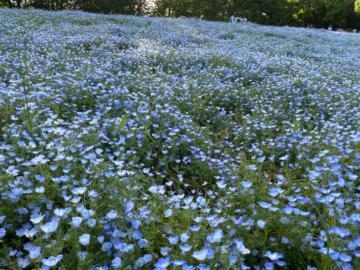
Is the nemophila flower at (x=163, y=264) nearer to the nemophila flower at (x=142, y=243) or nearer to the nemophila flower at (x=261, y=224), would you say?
the nemophila flower at (x=142, y=243)

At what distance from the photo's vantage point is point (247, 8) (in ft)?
71.8

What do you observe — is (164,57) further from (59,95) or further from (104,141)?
(104,141)

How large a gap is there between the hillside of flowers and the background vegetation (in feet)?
35.9

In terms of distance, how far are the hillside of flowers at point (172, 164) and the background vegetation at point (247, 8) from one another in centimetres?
1095

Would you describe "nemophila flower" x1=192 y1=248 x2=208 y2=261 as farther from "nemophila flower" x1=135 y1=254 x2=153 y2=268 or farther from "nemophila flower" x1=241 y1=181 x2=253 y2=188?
"nemophila flower" x1=241 y1=181 x2=253 y2=188

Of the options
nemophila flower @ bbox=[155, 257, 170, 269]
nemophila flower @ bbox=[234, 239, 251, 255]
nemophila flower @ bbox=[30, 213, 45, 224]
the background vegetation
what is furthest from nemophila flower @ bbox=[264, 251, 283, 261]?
the background vegetation

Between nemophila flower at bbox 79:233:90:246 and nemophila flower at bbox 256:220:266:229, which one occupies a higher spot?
nemophila flower at bbox 79:233:90:246

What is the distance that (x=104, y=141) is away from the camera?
116 inches

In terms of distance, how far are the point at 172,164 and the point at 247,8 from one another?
20.5 m

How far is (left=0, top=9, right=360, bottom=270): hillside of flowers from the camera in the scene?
6.15 ft

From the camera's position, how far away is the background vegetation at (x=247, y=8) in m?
16.5

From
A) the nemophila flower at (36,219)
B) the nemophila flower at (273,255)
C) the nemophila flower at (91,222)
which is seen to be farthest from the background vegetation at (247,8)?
the nemophila flower at (273,255)

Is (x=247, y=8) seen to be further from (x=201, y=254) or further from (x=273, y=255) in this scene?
(x=201, y=254)

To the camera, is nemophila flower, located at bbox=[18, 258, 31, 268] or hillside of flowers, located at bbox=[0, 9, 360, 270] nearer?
nemophila flower, located at bbox=[18, 258, 31, 268]
